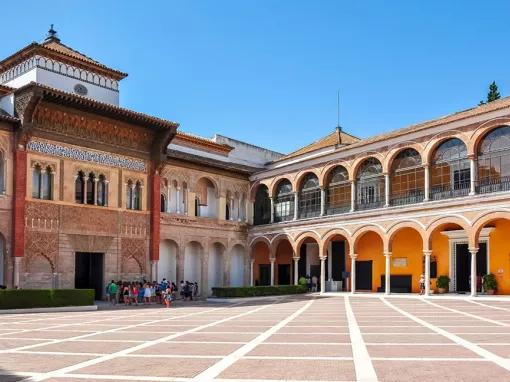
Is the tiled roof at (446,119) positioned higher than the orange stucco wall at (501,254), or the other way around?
the tiled roof at (446,119)

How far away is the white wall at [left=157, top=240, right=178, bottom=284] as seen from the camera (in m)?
31.5

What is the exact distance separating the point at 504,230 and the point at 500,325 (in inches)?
562

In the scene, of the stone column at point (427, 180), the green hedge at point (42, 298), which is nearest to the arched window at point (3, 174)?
the green hedge at point (42, 298)

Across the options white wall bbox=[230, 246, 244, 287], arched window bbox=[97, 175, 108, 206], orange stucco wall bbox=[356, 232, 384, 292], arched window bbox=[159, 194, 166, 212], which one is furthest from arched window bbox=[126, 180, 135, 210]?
orange stucco wall bbox=[356, 232, 384, 292]

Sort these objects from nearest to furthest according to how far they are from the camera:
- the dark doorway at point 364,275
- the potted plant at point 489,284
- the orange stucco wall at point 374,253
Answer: the potted plant at point 489,284 → the orange stucco wall at point 374,253 → the dark doorway at point 364,275

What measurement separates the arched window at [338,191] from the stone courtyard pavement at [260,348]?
14.9m

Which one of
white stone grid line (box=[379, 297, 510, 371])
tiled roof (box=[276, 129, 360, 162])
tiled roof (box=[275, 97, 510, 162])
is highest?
tiled roof (box=[276, 129, 360, 162])

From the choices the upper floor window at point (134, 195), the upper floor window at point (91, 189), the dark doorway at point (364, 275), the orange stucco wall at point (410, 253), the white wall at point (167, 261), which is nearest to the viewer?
the upper floor window at point (91, 189)

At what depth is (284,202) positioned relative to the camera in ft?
118

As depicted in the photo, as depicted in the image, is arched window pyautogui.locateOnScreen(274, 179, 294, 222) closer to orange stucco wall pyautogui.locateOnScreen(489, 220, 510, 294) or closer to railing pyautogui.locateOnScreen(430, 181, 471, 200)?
railing pyautogui.locateOnScreen(430, 181, 471, 200)

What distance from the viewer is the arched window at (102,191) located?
91.7 feet

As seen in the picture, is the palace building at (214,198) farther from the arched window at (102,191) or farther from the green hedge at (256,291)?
the green hedge at (256,291)

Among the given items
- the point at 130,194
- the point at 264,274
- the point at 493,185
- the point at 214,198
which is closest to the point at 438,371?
the point at 493,185

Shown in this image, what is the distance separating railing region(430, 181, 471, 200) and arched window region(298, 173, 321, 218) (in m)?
7.58
